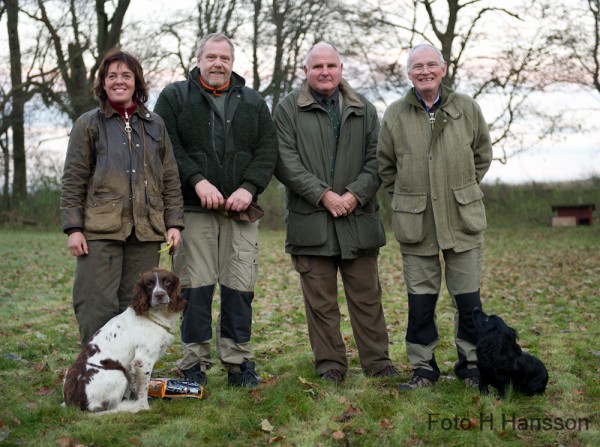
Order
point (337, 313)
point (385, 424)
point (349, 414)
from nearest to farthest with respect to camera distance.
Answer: point (385, 424)
point (349, 414)
point (337, 313)

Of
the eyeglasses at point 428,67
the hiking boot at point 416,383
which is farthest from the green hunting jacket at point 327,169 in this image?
the hiking boot at point 416,383

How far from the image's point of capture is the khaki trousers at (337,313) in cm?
534

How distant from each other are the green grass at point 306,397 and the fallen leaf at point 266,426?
1.2 inches

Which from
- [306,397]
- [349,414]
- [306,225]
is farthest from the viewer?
[306,225]

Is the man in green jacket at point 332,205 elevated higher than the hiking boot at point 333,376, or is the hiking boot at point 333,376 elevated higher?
the man in green jacket at point 332,205

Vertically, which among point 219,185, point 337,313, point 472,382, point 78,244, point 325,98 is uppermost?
point 325,98

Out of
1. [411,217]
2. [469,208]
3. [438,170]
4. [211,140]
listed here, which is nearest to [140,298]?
[211,140]

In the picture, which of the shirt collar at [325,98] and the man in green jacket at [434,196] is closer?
the man in green jacket at [434,196]

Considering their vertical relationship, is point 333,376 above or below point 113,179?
below

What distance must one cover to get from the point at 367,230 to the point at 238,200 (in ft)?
3.51

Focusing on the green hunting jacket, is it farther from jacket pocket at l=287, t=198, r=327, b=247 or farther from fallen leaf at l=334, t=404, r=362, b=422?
fallen leaf at l=334, t=404, r=362, b=422

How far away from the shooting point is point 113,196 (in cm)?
463

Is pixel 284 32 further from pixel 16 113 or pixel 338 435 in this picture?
pixel 338 435

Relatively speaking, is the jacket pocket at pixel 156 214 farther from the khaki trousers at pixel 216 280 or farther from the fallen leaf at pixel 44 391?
the fallen leaf at pixel 44 391
